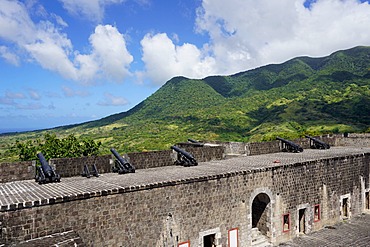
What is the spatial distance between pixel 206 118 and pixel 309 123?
22.2m

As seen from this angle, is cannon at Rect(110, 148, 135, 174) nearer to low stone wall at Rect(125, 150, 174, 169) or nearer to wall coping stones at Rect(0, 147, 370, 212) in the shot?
wall coping stones at Rect(0, 147, 370, 212)

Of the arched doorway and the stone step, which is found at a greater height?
the arched doorway

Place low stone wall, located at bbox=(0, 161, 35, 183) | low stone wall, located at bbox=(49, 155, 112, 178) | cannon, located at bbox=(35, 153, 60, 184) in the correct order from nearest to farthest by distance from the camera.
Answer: cannon, located at bbox=(35, 153, 60, 184)
low stone wall, located at bbox=(0, 161, 35, 183)
low stone wall, located at bbox=(49, 155, 112, 178)

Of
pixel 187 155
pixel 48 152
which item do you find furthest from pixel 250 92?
pixel 187 155

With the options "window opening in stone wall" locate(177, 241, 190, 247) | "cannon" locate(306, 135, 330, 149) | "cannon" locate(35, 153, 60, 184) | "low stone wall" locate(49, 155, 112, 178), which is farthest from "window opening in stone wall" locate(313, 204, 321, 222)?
"cannon" locate(35, 153, 60, 184)

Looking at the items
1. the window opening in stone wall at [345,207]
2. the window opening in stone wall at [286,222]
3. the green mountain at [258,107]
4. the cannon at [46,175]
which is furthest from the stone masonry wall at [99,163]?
the green mountain at [258,107]

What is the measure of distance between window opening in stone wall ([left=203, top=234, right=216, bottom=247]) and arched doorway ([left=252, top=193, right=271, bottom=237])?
10.4 feet

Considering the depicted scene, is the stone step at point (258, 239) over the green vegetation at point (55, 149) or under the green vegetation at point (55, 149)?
under

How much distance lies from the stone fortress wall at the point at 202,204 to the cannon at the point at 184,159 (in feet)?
1.28

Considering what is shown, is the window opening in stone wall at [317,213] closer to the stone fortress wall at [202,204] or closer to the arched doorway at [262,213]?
the stone fortress wall at [202,204]

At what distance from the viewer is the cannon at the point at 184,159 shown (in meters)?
15.8

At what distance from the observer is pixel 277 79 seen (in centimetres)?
10644

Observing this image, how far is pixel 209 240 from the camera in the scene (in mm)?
12664

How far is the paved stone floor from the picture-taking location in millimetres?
13938
